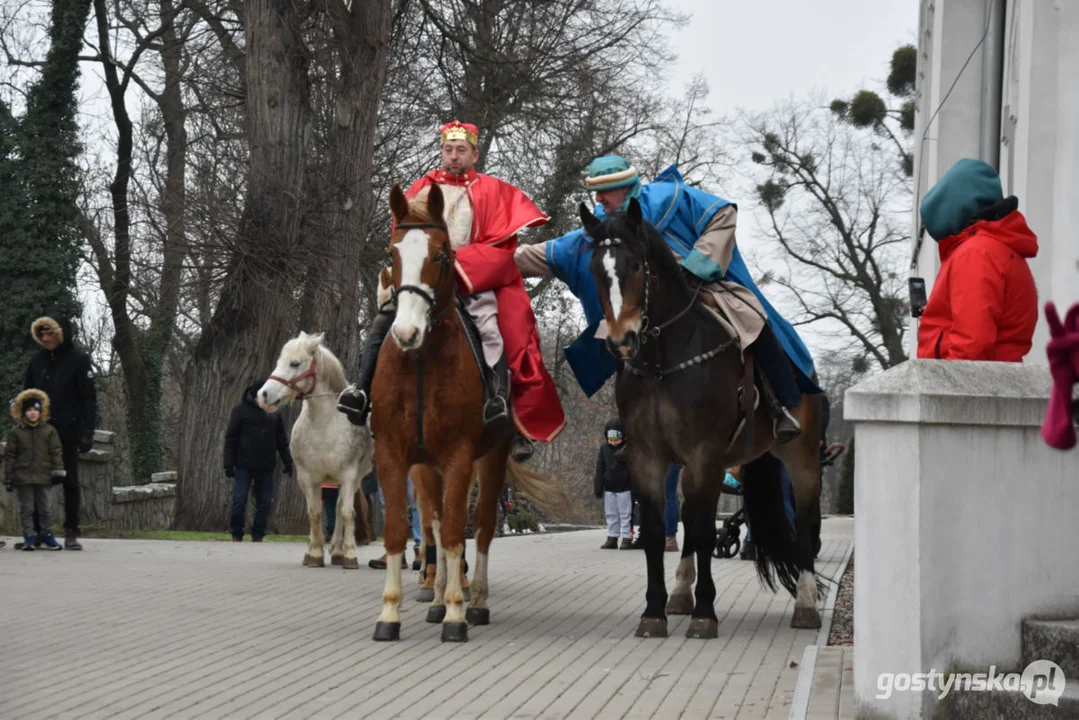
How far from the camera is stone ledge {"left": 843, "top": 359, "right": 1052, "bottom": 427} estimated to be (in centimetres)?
578

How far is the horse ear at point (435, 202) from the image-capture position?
28.2 feet

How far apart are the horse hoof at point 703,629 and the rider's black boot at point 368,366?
231 centimetres

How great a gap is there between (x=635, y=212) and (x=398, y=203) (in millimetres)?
1338

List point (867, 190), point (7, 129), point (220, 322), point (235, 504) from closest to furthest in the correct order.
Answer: point (235, 504), point (220, 322), point (7, 129), point (867, 190)

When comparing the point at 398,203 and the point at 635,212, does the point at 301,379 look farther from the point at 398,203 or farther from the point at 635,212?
the point at 635,212

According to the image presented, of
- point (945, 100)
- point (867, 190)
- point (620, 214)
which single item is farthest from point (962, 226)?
point (867, 190)

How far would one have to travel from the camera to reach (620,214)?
8.66m

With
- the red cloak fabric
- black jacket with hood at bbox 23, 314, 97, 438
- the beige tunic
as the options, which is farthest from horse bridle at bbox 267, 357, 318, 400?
the beige tunic

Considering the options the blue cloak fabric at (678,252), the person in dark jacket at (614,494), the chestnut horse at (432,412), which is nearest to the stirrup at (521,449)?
the blue cloak fabric at (678,252)

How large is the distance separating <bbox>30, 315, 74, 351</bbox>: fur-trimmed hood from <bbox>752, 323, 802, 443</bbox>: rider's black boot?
9332 mm

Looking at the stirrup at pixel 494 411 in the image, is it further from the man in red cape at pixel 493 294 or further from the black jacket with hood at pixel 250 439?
the black jacket with hood at pixel 250 439

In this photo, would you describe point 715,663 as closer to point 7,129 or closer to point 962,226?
point 962,226

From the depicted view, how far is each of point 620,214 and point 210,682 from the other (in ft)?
11.2

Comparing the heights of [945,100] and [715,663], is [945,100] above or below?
above
